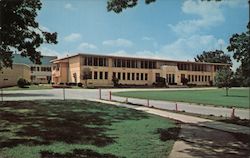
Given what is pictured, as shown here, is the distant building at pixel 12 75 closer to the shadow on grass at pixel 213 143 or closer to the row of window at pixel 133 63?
the row of window at pixel 133 63

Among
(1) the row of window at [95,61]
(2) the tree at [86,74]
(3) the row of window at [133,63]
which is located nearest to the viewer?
(2) the tree at [86,74]

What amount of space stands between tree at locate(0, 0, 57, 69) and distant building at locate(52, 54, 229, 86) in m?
52.2

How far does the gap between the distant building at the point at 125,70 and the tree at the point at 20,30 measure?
171 feet

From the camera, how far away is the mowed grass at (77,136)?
9.96m

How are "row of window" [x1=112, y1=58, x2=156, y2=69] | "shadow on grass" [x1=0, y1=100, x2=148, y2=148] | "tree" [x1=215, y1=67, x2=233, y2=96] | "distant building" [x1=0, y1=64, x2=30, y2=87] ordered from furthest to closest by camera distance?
"row of window" [x1=112, y1=58, x2=156, y2=69]
"distant building" [x1=0, y1=64, x2=30, y2=87]
"tree" [x1=215, y1=67, x2=233, y2=96]
"shadow on grass" [x1=0, y1=100, x2=148, y2=148]

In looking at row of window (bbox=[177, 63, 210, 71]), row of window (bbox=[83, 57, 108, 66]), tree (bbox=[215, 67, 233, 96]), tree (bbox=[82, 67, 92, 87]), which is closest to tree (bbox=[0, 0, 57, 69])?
tree (bbox=[215, 67, 233, 96])

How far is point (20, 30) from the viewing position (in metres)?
18.1

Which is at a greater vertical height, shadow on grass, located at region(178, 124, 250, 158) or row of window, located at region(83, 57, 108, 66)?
row of window, located at region(83, 57, 108, 66)

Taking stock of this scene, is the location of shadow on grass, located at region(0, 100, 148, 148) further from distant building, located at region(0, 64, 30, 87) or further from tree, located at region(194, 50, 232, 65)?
tree, located at region(194, 50, 232, 65)

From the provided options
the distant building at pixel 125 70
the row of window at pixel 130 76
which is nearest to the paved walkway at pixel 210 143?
the distant building at pixel 125 70

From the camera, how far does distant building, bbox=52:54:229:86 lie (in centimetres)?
7489

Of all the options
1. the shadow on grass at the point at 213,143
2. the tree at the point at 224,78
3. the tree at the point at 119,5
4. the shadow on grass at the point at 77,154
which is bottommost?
the shadow on grass at the point at 213,143

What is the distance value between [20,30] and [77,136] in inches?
314

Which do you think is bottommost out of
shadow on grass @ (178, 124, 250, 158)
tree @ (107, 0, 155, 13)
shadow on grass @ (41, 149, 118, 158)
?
shadow on grass @ (178, 124, 250, 158)
